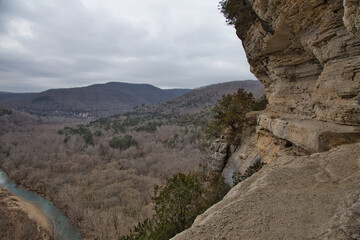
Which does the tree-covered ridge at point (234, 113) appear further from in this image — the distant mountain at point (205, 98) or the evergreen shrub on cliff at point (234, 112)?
the distant mountain at point (205, 98)

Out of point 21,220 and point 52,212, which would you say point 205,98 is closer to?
point 52,212

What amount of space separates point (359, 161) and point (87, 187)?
121ft

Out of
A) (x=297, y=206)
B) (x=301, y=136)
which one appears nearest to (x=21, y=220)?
(x=301, y=136)

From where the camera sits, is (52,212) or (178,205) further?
(52,212)

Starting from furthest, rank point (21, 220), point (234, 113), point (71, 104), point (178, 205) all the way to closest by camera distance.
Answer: point (71, 104)
point (21, 220)
point (234, 113)
point (178, 205)

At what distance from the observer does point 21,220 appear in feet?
78.1

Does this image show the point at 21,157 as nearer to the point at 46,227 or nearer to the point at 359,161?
the point at 46,227

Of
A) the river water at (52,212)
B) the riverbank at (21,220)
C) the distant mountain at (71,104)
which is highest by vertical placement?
the distant mountain at (71,104)

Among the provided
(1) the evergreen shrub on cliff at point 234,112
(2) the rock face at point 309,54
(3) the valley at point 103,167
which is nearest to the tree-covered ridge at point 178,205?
(1) the evergreen shrub on cliff at point 234,112

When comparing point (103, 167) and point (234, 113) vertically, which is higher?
point (234, 113)

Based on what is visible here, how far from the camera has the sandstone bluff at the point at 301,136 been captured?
3207 mm

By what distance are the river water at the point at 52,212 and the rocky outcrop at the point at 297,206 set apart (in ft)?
73.9

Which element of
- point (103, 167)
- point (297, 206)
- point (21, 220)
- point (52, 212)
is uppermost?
point (297, 206)

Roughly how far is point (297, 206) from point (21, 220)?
30.2 m
